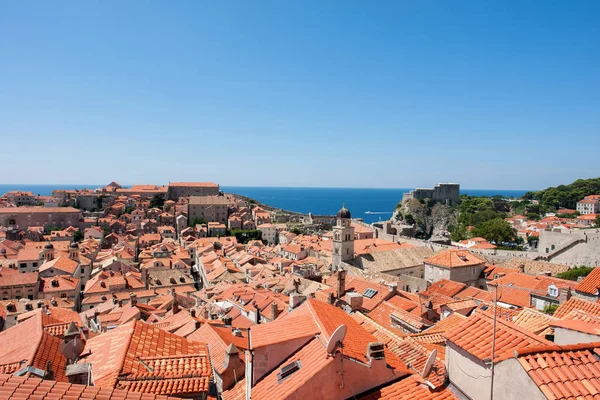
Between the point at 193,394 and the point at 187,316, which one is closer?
the point at 193,394

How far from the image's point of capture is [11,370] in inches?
334

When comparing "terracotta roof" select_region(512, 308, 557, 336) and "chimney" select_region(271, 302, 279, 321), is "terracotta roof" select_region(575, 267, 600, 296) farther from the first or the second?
"chimney" select_region(271, 302, 279, 321)

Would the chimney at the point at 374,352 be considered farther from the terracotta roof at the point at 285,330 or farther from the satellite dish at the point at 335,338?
the terracotta roof at the point at 285,330

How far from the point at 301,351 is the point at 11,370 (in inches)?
274

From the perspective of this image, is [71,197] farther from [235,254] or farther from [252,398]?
[252,398]

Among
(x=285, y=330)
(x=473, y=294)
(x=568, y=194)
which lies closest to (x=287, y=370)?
(x=285, y=330)

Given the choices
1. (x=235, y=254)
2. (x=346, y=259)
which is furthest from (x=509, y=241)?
(x=235, y=254)

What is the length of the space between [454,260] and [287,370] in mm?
31070

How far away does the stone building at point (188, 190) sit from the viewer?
396 feet

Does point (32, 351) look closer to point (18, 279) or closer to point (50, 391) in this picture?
point (50, 391)

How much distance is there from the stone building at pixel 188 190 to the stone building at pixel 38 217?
3423cm

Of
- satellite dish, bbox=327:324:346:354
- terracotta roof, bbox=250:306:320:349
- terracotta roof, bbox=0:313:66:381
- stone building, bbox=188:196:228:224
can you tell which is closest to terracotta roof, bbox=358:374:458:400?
satellite dish, bbox=327:324:346:354

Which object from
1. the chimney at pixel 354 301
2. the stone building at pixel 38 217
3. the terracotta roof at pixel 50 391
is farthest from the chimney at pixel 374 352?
the stone building at pixel 38 217

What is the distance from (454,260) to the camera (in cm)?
3359
